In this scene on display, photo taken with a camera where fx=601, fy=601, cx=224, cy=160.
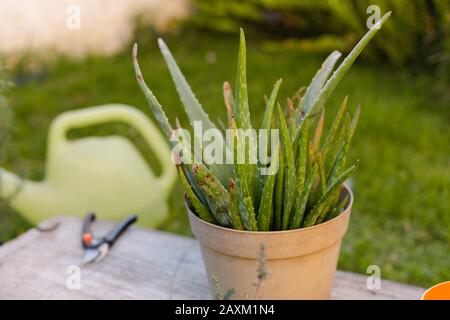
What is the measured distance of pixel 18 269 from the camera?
96cm

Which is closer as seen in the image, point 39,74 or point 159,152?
point 159,152

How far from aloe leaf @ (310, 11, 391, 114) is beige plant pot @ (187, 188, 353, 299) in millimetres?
154

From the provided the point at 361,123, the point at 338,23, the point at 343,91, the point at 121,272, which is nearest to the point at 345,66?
the point at 121,272

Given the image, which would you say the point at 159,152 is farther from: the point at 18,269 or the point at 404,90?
the point at 404,90

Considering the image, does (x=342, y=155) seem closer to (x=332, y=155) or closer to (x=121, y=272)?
(x=332, y=155)

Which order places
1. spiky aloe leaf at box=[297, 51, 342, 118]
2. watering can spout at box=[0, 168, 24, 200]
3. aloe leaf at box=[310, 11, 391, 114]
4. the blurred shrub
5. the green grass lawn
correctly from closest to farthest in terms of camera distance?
aloe leaf at box=[310, 11, 391, 114]
spiky aloe leaf at box=[297, 51, 342, 118]
watering can spout at box=[0, 168, 24, 200]
the green grass lawn
the blurred shrub

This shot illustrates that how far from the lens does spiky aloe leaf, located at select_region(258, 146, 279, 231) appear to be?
2.34 feet

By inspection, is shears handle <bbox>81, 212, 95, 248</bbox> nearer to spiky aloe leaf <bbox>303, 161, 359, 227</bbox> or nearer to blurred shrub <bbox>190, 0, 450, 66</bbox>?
spiky aloe leaf <bbox>303, 161, 359, 227</bbox>

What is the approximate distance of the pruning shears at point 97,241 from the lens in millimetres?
992

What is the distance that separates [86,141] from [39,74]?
5.69 feet

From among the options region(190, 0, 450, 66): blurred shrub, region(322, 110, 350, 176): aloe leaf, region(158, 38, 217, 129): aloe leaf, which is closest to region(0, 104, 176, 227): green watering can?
region(158, 38, 217, 129): aloe leaf

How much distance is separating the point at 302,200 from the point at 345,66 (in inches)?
6.8

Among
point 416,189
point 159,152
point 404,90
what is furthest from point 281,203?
point 404,90
